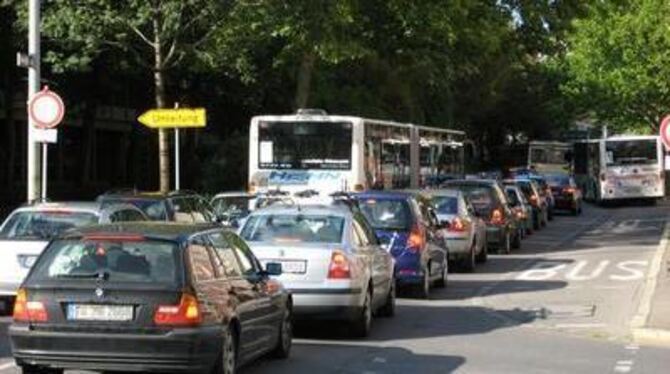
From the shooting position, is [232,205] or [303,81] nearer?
[232,205]

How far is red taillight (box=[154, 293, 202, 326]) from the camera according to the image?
31.9ft

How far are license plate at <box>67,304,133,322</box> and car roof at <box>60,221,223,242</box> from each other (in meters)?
0.65

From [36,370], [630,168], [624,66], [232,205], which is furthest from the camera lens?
[624,66]

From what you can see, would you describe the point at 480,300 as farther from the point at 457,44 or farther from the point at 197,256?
the point at 457,44

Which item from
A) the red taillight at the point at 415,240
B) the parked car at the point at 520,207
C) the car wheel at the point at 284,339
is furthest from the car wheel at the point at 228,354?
the parked car at the point at 520,207

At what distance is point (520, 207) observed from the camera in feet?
111

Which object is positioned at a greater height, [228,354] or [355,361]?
[228,354]

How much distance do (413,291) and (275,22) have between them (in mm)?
12339

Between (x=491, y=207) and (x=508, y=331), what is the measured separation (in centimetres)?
1314

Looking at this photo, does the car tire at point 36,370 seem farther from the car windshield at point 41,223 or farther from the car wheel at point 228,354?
the car windshield at point 41,223

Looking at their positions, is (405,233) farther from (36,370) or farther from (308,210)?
(36,370)

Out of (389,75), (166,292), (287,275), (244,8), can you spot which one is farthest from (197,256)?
(389,75)

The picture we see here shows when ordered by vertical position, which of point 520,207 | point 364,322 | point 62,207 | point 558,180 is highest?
point 558,180

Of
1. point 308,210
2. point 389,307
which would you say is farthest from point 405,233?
point 308,210
